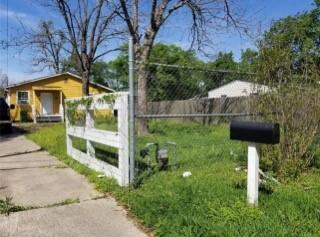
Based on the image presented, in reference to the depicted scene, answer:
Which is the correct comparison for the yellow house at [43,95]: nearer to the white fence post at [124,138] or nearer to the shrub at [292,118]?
the white fence post at [124,138]

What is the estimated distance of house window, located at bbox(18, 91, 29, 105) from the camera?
30938 millimetres

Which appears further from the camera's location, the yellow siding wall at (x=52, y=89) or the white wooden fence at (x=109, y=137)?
the yellow siding wall at (x=52, y=89)

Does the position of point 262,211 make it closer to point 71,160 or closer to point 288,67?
point 288,67

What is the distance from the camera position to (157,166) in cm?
695

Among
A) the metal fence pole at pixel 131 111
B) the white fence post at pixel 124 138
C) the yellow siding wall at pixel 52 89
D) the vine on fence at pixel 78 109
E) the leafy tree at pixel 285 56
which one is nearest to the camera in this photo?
the metal fence pole at pixel 131 111

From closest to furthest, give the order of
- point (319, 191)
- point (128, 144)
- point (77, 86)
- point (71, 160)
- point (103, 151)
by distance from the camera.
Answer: point (319, 191)
point (128, 144)
point (71, 160)
point (103, 151)
point (77, 86)

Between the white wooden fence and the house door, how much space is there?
23810mm

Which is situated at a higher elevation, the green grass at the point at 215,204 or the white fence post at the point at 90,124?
the white fence post at the point at 90,124

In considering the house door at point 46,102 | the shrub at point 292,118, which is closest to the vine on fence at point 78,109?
the shrub at point 292,118

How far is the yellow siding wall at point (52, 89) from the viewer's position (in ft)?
100

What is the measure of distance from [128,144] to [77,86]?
28121 mm

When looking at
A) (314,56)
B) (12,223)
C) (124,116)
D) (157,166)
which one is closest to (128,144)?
(124,116)

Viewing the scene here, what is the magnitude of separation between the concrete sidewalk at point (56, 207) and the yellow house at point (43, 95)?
74.4 ft

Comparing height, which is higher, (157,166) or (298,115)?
(298,115)
